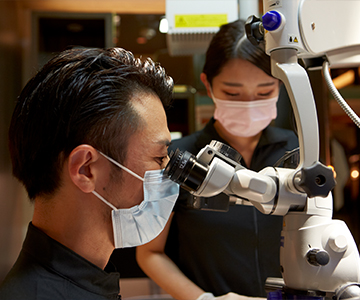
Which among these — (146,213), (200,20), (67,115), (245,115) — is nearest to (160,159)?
(146,213)

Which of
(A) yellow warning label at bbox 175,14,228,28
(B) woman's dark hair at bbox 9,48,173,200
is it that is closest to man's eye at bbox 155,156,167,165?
(B) woman's dark hair at bbox 9,48,173,200

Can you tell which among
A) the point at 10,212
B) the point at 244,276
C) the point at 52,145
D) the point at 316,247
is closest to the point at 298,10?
the point at 316,247

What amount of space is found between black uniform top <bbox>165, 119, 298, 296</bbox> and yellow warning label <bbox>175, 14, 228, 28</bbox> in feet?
2.15

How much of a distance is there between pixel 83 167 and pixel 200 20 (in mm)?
1049

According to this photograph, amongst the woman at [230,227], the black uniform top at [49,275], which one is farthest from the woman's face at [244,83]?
the black uniform top at [49,275]

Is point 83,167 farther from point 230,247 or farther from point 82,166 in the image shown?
point 230,247

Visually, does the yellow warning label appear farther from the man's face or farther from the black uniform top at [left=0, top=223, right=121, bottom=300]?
the black uniform top at [left=0, top=223, right=121, bottom=300]

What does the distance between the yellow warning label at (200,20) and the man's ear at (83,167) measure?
966 millimetres

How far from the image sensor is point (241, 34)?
56.5 inches

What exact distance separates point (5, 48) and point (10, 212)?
2.24 feet

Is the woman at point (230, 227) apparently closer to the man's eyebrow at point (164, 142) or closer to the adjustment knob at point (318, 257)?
the man's eyebrow at point (164, 142)

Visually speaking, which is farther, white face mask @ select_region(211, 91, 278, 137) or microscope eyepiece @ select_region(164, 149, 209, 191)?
white face mask @ select_region(211, 91, 278, 137)

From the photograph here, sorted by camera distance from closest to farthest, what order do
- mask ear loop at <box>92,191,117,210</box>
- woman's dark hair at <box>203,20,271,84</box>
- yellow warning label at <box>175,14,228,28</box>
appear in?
mask ear loop at <box>92,191,117,210</box>
woman's dark hair at <box>203,20,271,84</box>
yellow warning label at <box>175,14,228,28</box>

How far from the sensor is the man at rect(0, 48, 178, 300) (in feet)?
2.96
